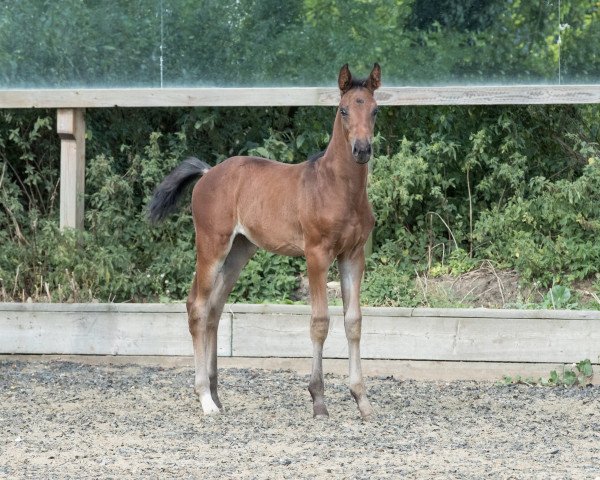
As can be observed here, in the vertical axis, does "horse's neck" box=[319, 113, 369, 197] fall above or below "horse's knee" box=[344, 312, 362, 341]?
above

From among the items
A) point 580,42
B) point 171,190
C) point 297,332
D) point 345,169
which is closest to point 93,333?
point 297,332

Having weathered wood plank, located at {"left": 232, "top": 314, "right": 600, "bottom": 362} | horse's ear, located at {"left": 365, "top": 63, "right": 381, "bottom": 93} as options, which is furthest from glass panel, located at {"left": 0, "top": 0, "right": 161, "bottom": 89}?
horse's ear, located at {"left": 365, "top": 63, "right": 381, "bottom": 93}

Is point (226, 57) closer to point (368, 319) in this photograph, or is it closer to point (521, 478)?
point (368, 319)

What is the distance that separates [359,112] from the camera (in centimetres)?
588

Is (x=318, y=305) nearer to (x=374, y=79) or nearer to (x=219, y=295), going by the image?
(x=219, y=295)

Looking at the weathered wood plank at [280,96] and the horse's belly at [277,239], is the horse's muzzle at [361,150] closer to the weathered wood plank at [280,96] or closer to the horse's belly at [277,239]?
the horse's belly at [277,239]

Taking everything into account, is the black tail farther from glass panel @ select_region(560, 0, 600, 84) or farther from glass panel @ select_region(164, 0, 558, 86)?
glass panel @ select_region(560, 0, 600, 84)

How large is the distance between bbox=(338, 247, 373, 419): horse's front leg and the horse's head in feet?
2.42

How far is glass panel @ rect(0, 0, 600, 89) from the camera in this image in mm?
8852

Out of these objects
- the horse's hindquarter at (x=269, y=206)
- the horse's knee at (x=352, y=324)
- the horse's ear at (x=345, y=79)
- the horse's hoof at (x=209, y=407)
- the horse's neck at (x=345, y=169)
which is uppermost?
the horse's ear at (x=345, y=79)

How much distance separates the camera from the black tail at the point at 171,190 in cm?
702

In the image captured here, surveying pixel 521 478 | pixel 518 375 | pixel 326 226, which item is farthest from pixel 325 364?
pixel 521 478

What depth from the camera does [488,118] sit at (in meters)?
9.50

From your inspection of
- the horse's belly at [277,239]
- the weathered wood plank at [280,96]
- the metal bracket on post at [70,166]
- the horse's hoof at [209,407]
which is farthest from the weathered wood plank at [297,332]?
the weathered wood plank at [280,96]
